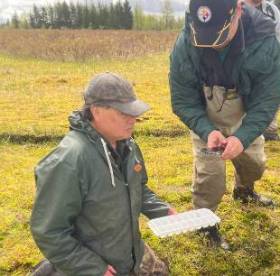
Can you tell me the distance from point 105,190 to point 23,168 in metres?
4.26

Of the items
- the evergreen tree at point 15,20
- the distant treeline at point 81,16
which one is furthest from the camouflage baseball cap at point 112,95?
the evergreen tree at point 15,20

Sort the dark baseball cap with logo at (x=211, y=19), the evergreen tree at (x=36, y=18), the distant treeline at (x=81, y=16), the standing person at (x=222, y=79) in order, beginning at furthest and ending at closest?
the evergreen tree at (x=36, y=18) → the distant treeline at (x=81, y=16) → the standing person at (x=222, y=79) → the dark baseball cap with logo at (x=211, y=19)

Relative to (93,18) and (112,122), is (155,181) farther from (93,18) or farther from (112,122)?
(93,18)

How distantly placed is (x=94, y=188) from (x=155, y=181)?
3.51 metres

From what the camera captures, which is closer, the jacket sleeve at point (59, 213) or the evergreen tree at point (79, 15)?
the jacket sleeve at point (59, 213)

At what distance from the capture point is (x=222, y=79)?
4.02m

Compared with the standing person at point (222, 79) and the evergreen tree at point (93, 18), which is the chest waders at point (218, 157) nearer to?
the standing person at point (222, 79)

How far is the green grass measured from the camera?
4.45 metres

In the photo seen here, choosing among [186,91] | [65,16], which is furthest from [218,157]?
[65,16]

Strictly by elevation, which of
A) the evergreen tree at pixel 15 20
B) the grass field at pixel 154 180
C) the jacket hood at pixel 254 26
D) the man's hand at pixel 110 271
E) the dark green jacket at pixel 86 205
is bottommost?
the evergreen tree at pixel 15 20

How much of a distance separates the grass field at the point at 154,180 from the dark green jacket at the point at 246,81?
1.21 meters

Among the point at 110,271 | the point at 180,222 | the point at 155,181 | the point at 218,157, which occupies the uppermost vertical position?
the point at 218,157

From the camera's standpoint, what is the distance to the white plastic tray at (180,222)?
3.31 meters

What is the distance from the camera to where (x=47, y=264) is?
355cm
